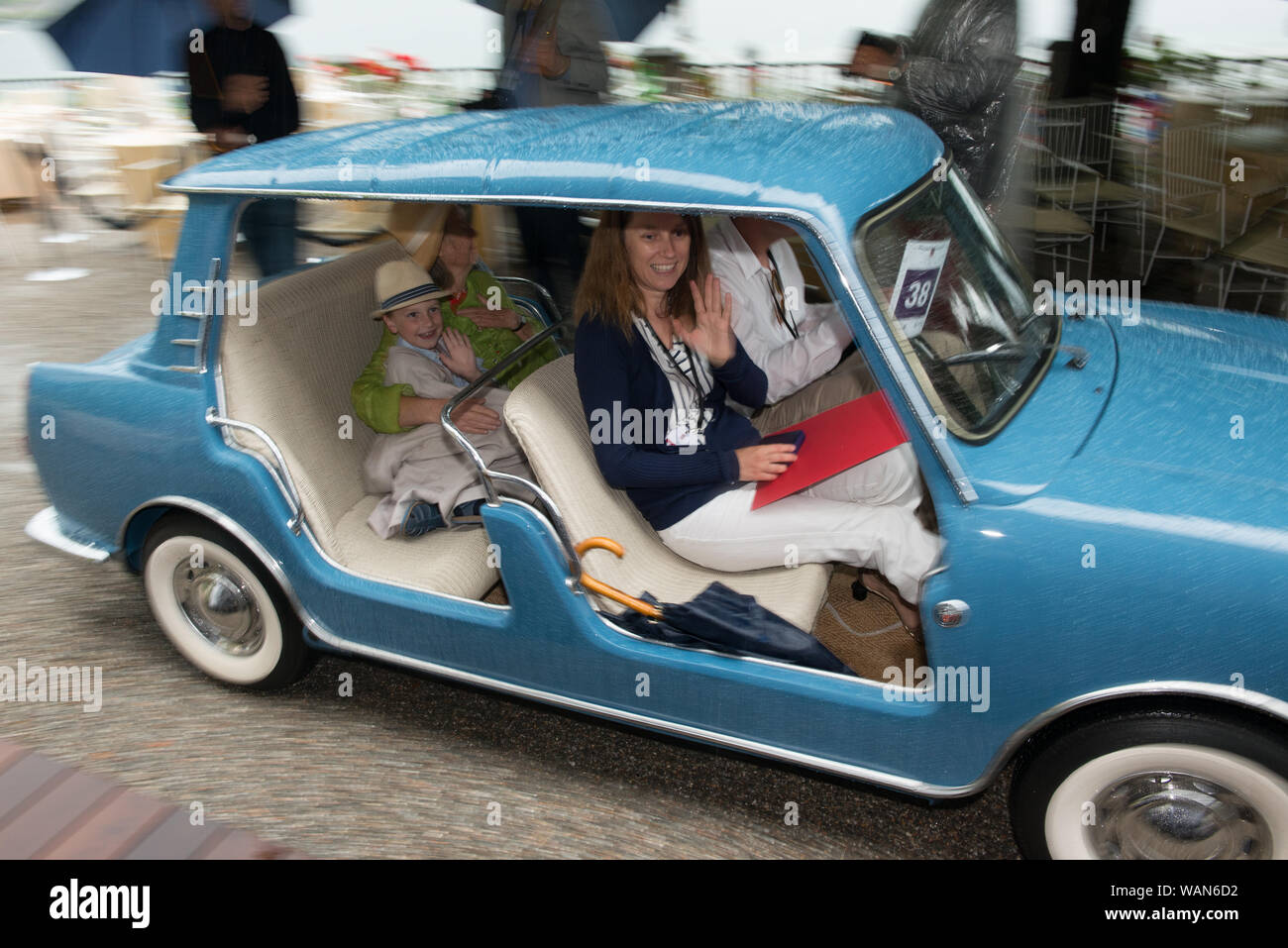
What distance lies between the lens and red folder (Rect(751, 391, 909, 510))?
2.52 meters

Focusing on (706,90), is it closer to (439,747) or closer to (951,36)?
(951,36)

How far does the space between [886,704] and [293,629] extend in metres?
1.84

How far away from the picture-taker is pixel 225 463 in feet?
9.33

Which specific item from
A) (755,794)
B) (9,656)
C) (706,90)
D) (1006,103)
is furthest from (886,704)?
(706,90)

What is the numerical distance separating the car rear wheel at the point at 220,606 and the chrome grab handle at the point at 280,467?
247mm

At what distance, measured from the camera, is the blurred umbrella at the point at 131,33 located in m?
4.98

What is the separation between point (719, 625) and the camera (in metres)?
2.41

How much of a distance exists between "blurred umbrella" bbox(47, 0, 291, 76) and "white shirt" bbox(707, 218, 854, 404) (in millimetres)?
3285

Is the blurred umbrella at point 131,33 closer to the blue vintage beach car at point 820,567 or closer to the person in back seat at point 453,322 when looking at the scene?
the person in back seat at point 453,322

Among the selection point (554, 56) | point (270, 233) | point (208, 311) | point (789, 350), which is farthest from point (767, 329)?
point (554, 56)

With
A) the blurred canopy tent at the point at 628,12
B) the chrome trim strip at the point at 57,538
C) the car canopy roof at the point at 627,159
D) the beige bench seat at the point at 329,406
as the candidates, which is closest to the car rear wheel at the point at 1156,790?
the car canopy roof at the point at 627,159

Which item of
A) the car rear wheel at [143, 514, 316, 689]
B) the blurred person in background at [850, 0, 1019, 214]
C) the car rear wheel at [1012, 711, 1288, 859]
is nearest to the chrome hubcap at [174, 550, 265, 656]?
the car rear wheel at [143, 514, 316, 689]

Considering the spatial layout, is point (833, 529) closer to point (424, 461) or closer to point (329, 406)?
point (424, 461)

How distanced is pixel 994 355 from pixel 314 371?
2.07m
